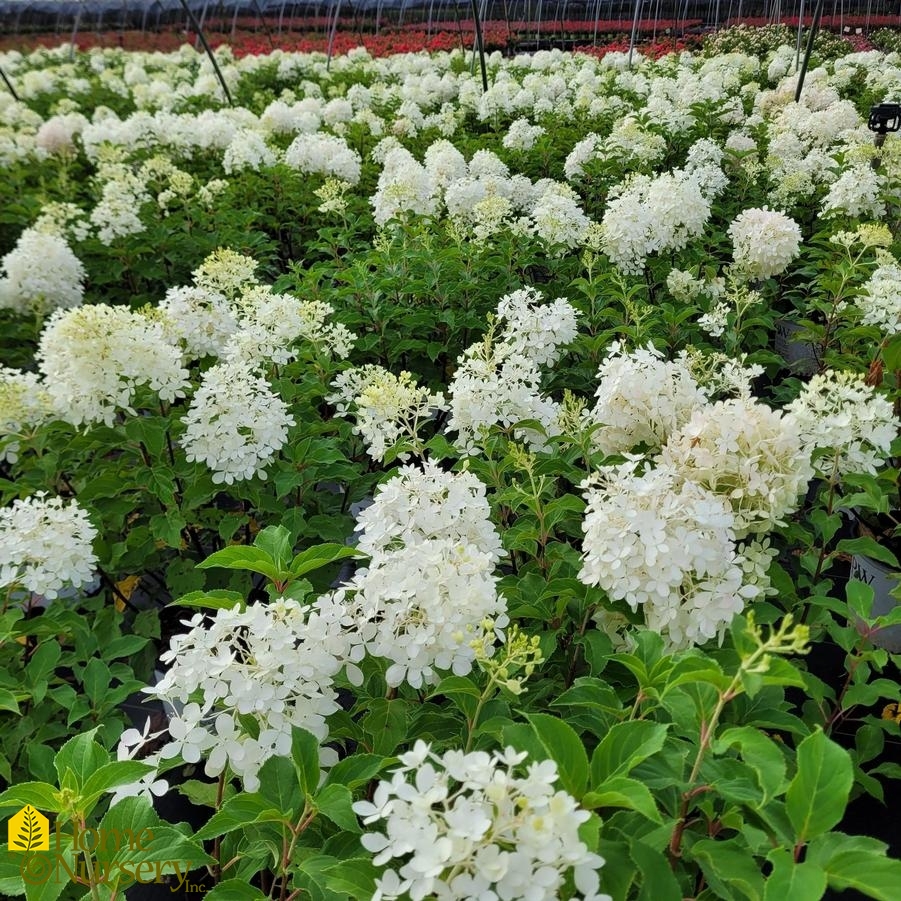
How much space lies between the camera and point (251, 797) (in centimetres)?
101

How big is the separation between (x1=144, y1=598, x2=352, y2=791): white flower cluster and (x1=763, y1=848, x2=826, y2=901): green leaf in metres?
0.63

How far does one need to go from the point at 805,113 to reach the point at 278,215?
154 inches

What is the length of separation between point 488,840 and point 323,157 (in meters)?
5.30

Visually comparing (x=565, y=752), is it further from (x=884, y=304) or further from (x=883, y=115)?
(x=883, y=115)

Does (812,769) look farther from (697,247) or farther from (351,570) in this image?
(697,247)

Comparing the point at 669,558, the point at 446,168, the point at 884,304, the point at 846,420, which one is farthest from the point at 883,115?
the point at 669,558

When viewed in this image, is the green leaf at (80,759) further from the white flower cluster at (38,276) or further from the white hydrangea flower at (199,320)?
the white flower cluster at (38,276)

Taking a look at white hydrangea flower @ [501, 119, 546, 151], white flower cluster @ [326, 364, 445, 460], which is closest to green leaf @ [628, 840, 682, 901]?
white flower cluster @ [326, 364, 445, 460]

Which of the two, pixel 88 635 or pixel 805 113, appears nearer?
pixel 88 635

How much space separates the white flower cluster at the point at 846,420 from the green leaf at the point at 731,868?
884mm

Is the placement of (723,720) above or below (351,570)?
above

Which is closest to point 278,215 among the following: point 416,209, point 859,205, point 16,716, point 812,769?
point 416,209

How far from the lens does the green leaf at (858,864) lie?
69 cm

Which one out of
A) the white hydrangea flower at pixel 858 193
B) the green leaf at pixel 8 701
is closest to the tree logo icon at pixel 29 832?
the green leaf at pixel 8 701
